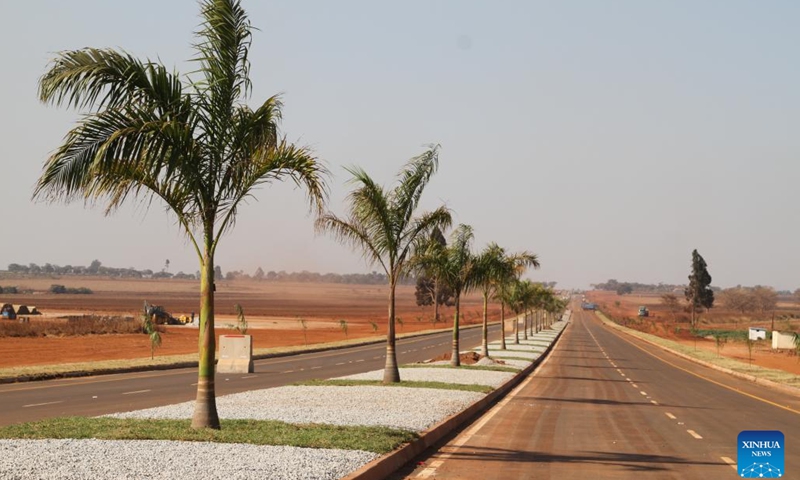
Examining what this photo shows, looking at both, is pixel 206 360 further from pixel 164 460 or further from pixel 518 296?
pixel 518 296

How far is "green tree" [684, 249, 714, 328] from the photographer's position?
6973 inches

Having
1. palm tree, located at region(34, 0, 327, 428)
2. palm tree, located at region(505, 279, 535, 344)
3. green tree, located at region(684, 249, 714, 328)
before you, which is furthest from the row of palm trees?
green tree, located at region(684, 249, 714, 328)

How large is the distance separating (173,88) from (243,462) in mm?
5744

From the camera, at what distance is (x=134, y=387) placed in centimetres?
2797

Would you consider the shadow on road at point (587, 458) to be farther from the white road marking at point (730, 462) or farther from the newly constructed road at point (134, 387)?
the newly constructed road at point (134, 387)

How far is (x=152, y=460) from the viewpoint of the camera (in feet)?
35.4

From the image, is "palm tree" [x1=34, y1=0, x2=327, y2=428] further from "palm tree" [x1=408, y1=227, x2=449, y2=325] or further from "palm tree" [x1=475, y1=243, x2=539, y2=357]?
"palm tree" [x1=475, y1=243, x2=539, y2=357]

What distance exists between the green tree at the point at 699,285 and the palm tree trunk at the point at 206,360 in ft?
561

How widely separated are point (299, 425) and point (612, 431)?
6646 mm

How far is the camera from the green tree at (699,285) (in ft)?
581

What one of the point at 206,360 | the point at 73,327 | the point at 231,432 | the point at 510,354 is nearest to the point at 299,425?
the point at 231,432

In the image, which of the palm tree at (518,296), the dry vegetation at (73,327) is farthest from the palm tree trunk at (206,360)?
the dry vegetation at (73,327)

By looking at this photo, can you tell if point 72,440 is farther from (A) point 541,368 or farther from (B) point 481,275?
(A) point 541,368

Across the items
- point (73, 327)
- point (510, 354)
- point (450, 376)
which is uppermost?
point (450, 376)
